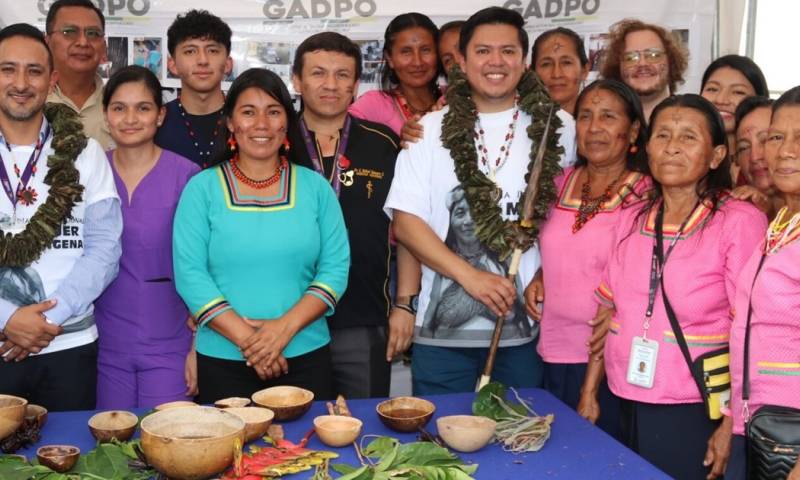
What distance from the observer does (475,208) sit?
2.96 metres

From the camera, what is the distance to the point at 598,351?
110 inches

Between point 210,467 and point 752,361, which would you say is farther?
point 752,361

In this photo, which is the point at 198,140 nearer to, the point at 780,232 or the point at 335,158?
the point at 335,158

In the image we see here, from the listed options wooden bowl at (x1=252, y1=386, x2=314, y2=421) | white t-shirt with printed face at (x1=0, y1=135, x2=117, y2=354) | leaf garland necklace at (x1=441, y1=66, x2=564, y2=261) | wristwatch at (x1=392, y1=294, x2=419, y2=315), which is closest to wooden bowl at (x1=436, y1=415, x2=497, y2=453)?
wooden bowl at (x1=252, y1=386, x2=314, y2=421)

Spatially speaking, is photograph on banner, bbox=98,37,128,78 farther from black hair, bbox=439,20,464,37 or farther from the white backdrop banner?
black hair, bbox=439,20,464,37

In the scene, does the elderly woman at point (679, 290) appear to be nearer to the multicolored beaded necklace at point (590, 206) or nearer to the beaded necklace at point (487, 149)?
the multicolored beaded necklace at point (590, 206)

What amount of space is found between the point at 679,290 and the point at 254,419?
4.26 ft

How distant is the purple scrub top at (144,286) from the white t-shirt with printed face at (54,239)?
0.11 m

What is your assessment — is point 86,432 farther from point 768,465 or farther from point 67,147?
point 768,465

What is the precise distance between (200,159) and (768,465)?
7.64ft

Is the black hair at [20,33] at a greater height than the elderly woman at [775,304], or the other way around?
the black hair at [20,33]

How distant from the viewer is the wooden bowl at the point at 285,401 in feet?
7.15

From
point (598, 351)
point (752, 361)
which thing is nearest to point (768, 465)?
point (752, 361)

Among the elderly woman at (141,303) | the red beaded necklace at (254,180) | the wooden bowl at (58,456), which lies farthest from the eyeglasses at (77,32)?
the wooden bowl at (58,456)
